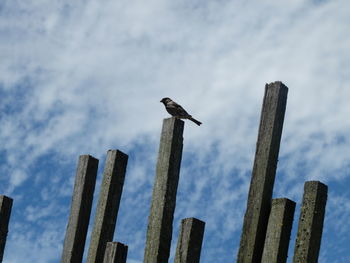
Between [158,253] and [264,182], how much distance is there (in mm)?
869

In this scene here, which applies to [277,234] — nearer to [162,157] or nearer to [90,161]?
[162,157]

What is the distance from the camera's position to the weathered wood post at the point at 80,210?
6102 mm

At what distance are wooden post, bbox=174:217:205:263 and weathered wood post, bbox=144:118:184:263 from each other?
0.10 m

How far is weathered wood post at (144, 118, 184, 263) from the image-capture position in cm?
532

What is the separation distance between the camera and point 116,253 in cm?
551

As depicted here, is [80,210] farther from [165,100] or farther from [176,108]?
[165,100]

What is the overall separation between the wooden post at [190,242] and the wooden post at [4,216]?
2081 millimetres

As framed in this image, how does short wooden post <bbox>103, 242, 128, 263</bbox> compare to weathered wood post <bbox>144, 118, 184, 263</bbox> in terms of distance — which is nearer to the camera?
weathered wood post <bbox>144, 118, 184, 263</bbox>

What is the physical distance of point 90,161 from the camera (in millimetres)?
6285

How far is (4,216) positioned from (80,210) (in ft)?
3.44

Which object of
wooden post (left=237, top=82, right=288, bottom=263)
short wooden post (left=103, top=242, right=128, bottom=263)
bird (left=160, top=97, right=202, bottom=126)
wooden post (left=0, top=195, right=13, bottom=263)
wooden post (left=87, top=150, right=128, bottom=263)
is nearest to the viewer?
wooden post (left=237, top=82, right=288, bottom=263)

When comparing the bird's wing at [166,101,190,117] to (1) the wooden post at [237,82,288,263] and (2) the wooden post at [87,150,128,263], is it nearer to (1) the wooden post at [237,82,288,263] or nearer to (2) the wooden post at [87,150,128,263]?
(2) the wooden post at [87,150,128,263]

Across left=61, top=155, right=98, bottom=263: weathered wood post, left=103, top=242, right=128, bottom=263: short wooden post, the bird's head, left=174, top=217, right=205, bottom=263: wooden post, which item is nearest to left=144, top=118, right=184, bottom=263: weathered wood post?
left=174, top=217, right=205, bottom=263: wooden post

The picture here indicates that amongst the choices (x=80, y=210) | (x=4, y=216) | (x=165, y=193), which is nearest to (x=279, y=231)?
(x=165, y=193)
